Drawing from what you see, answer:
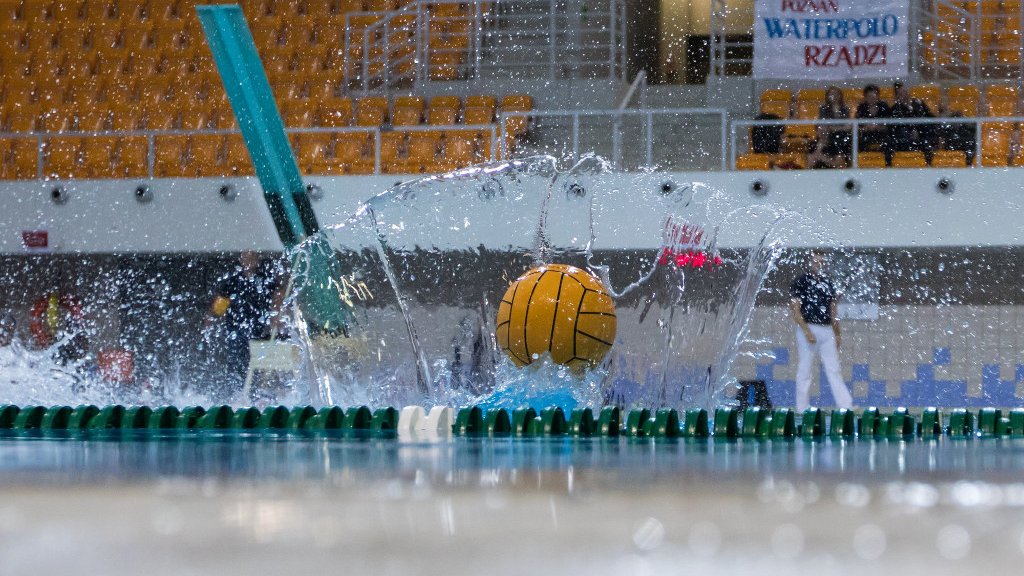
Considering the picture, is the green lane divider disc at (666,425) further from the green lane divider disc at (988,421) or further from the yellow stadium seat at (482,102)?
the yellow stadium seat at (482,102)

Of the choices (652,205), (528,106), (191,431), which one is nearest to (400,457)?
(191,431)

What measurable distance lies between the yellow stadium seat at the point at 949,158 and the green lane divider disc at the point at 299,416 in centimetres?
498

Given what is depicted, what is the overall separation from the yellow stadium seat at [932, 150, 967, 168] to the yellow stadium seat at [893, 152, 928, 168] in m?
0.07

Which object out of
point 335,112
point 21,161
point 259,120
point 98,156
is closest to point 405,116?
point 335,112

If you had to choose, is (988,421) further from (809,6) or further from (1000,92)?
(1000,92)

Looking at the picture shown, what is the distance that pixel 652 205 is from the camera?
7.46 metres

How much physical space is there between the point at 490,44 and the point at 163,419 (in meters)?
6.25

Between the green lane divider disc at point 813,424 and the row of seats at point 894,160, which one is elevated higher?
the row of seats at point 894,160

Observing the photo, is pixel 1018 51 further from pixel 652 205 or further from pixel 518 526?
pixel 518 526

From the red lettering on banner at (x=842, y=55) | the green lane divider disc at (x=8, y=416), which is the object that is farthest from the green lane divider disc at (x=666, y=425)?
the red lettering on banner at (x=842, y=55)

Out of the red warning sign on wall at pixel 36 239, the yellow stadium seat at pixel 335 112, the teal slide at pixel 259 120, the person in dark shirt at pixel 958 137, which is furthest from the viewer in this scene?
the yellow stadium seat at pixel 335 112

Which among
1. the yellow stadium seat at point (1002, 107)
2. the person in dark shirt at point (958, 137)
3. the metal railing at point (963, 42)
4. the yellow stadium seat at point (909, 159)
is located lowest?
the yellow stadium seat at point (909, 159)

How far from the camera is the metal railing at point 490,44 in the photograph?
9406mm

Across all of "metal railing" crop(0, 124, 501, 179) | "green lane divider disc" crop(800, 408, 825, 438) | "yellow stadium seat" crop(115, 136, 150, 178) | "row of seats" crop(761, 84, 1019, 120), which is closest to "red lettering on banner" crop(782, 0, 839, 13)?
"row of seats" crop(761, 84, 1019, 120)
